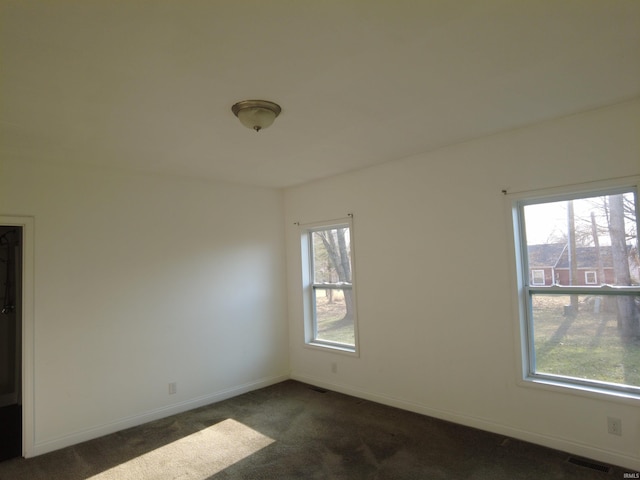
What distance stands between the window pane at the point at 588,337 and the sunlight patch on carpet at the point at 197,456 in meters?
2.51

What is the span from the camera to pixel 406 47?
190 cm

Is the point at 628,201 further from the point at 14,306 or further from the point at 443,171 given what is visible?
the point at 14,306

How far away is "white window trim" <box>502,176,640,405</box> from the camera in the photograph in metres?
2.77

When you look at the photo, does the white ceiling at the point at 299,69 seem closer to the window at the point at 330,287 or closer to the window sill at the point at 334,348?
the window at the point at 330,287

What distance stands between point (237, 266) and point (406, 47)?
3469mm

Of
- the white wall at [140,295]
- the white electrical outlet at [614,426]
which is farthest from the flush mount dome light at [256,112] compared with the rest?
the white electrical outlet at [614,426]

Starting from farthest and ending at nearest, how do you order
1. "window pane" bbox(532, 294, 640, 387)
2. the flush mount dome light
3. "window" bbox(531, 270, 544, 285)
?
"window" bbox(531, 270, 544, 285), "window pane" bbox(532, 294, 640, 387), the flush mount dome light

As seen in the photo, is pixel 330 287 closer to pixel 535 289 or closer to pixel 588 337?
pixel 535 289

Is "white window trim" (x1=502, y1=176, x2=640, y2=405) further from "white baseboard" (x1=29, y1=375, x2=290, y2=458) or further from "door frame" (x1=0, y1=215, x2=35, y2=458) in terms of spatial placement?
"door frame" (x1=0, y1=215, x2=35, y2=458)

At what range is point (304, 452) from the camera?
3133 millimetres

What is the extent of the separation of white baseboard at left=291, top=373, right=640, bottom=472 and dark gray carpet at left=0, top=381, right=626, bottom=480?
0.22 ft

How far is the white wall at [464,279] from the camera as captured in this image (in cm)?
280

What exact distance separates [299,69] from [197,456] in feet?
10.0

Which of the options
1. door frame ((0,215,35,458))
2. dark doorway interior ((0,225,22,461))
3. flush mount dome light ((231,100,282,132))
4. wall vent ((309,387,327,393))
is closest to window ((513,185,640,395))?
flush mount dome light ((231,100,282,132))
